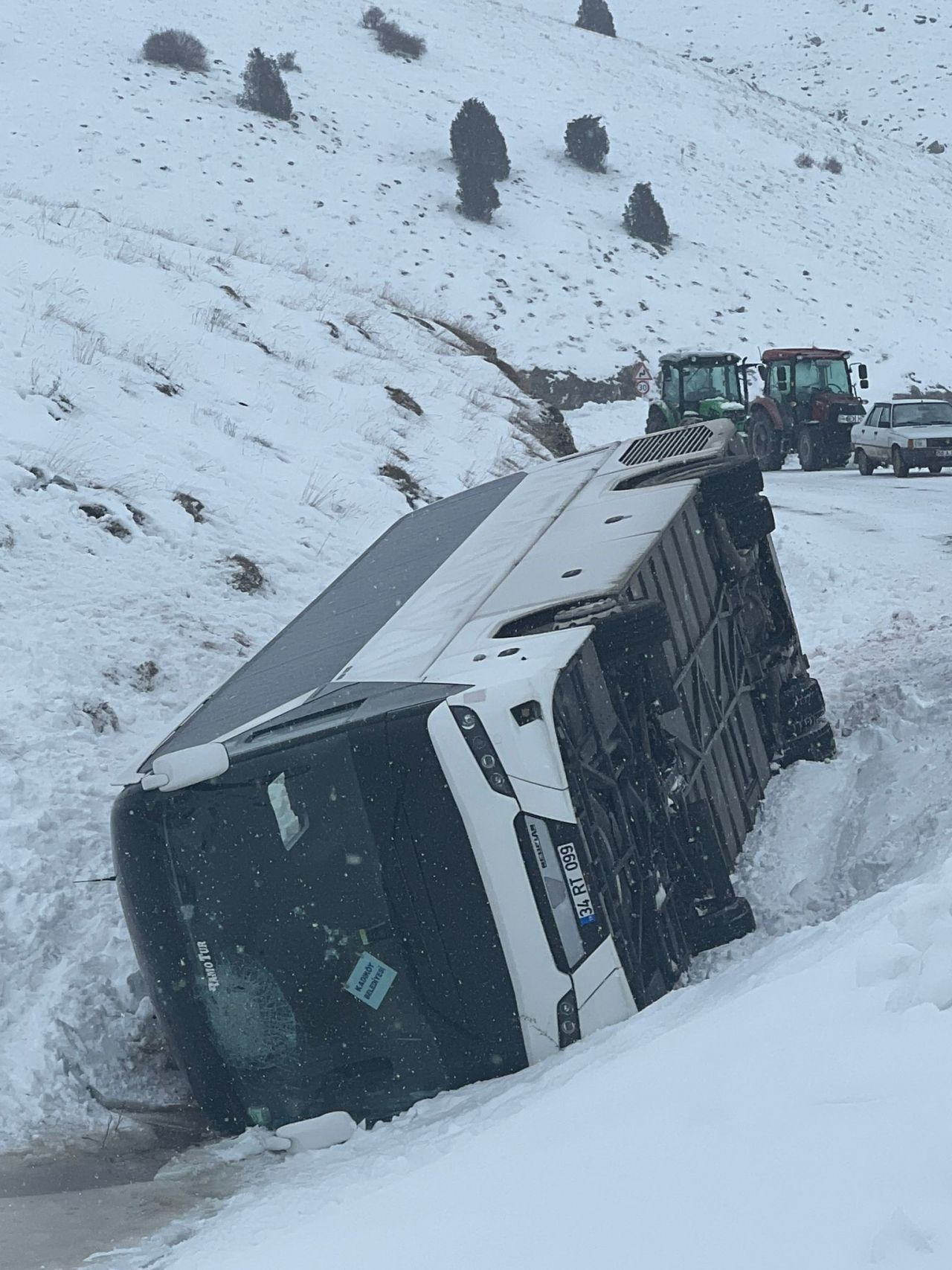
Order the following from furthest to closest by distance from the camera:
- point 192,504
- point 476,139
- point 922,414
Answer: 1. point 476,139
2. point 922,414
3. point 192,504

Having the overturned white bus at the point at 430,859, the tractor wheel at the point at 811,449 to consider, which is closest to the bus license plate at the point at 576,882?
the overturned white bus at the point at 430,859

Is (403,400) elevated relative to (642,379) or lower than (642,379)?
elevated

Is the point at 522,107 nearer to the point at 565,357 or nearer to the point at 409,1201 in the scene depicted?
the point at 565,357

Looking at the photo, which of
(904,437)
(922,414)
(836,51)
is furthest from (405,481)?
(836,51)

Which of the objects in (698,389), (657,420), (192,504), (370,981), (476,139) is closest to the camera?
(370,981)

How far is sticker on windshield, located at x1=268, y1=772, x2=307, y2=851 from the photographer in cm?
426

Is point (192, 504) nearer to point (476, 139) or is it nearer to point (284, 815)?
point (284, 815)

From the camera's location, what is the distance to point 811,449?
2127cm

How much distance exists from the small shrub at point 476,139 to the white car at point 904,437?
18.9 m

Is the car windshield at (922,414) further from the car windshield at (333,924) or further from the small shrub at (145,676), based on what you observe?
the car windshield at (333,924)

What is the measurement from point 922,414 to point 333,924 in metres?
17.0

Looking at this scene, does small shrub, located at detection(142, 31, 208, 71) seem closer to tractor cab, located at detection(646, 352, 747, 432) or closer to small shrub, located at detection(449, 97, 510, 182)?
small shrub, located at detection(449, 97, 510, 182)

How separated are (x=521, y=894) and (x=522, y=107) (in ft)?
137

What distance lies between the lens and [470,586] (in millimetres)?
5707
